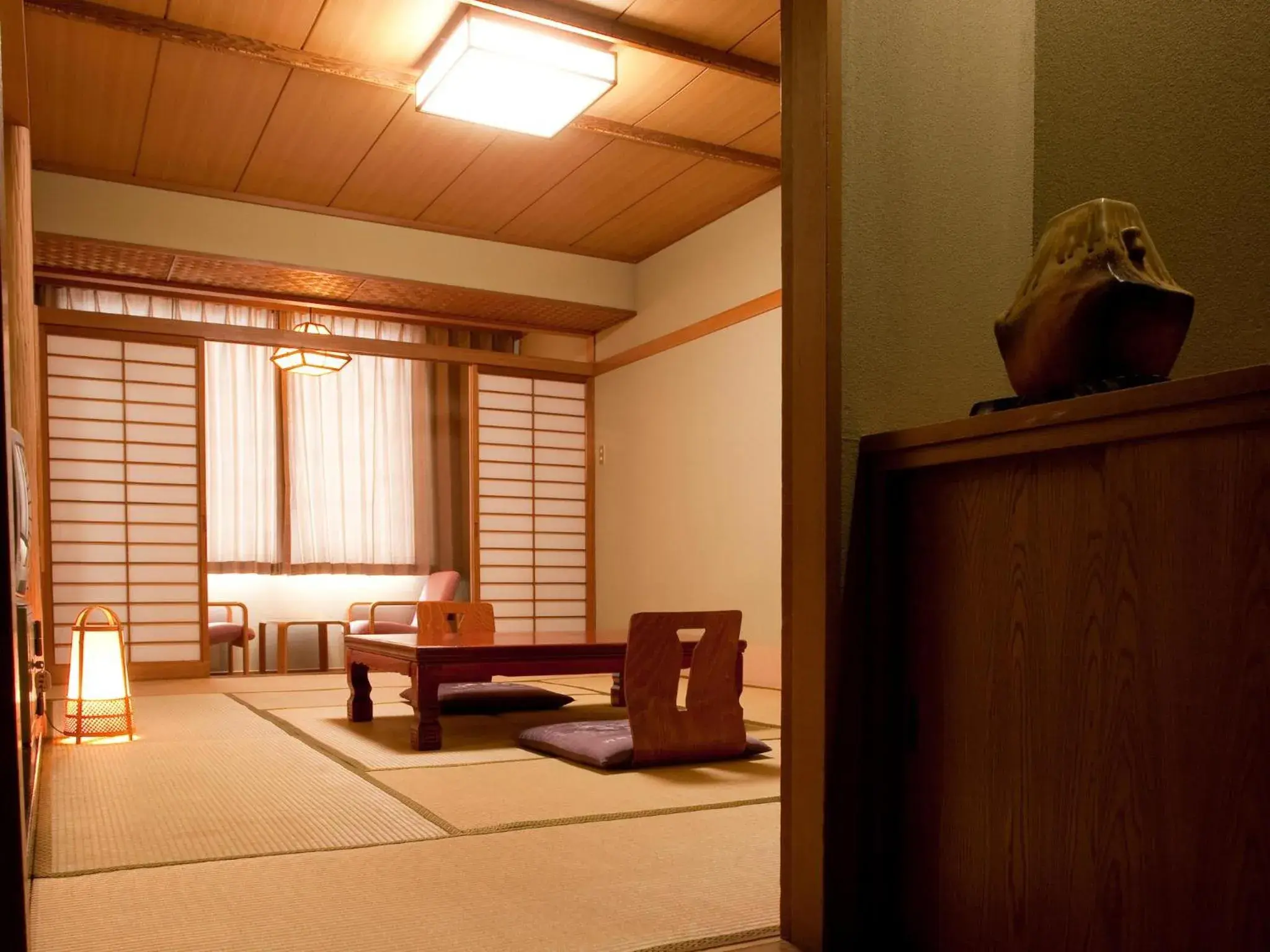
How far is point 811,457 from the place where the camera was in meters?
1.58

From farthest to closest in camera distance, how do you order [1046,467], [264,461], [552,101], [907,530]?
[264,461] → [552,101] → [907,530] → [1046,467]

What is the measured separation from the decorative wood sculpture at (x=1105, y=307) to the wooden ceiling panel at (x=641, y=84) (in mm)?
3253

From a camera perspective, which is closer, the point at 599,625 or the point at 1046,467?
the point at 1046,467

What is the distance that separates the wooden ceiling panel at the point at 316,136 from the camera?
15.0ft

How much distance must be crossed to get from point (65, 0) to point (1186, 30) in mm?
3808

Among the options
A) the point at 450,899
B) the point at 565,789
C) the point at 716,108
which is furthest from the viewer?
the point at 716,108

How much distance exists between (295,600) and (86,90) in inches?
160

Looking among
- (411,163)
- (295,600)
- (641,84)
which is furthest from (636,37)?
(295,600)

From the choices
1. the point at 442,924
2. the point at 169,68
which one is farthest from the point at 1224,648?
the point at 169,68

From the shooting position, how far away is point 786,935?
1.59 meters

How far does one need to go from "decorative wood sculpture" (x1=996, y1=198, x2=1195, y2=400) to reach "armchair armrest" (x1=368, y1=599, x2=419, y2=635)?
564 cm

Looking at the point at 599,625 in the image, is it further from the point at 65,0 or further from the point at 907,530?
the point at 907,530

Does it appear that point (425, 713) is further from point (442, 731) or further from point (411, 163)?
point (411, 163)

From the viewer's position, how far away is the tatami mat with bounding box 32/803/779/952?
1567 mm
